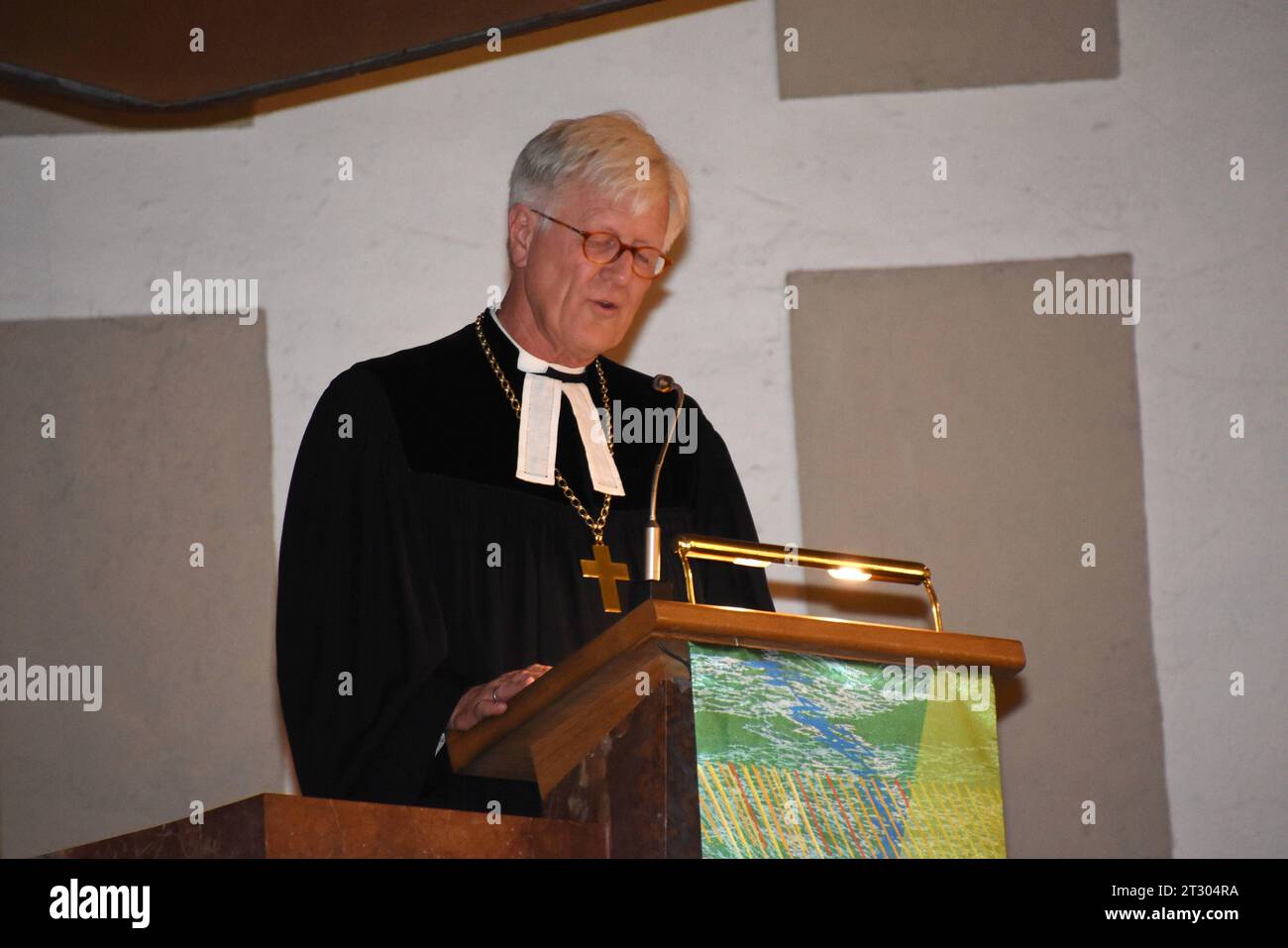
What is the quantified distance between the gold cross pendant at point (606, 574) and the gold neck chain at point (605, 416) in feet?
0.26

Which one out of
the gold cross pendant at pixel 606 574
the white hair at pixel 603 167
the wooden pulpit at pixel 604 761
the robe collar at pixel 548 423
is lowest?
the wooden pulpit at pixel 604 761

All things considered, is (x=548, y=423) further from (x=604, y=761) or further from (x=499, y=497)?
(x=604, y=761)

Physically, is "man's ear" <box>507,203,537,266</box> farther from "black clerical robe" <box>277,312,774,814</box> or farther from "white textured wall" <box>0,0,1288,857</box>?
"white textured wall" <box>0,0,1288,857</box>

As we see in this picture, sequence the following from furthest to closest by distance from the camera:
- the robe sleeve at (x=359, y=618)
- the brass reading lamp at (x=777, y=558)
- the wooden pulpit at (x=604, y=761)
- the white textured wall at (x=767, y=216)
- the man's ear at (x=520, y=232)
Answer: the white textured wall at (x=767, y=216), the man's ear at (x=520, y=232), the robe sleeve at (x=359, y=618), the brass reading lamp at (x=777, y=558), the wooden pulpit at (x=604, y=761)

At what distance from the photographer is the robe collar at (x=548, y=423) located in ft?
14.5

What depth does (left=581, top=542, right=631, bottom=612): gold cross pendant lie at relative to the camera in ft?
13.9

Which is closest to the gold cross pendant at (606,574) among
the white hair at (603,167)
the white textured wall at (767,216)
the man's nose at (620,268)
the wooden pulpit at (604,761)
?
the man's nose at (620,268)

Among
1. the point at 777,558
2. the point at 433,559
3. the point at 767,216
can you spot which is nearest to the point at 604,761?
the point at 777,558

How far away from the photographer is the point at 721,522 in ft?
15.3

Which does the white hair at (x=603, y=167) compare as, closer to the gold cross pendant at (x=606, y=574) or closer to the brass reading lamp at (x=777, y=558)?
the gold cross pendant at (x=606, y=574)

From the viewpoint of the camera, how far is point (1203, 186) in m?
5.77

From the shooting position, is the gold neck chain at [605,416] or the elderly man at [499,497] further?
the gold neck chain at [605,416]
